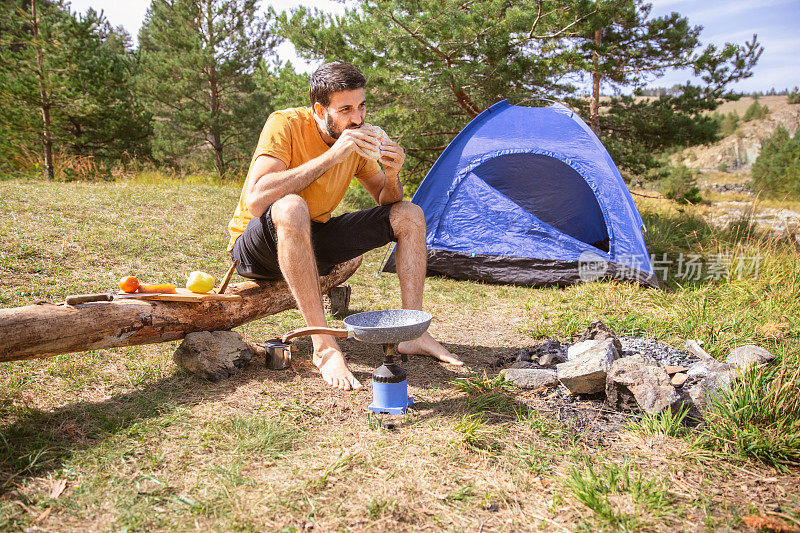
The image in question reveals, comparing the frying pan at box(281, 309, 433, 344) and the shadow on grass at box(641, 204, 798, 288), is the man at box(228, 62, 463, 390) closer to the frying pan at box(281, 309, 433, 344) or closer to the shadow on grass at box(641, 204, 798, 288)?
the frying pan at box(281, 309, 433, 344)

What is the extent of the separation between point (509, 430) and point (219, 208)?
5.22 meters

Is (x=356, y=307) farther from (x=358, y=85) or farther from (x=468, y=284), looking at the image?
(x=358, y=85)

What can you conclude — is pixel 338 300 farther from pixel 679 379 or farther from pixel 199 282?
pixel 679 379

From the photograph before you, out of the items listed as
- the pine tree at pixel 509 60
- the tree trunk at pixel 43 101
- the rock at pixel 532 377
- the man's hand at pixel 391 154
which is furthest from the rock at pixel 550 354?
the tree trunk at pixel 43 101

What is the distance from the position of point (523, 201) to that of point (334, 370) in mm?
3325

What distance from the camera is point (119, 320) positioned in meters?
2.22

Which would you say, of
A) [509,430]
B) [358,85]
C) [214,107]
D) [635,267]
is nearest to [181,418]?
[509,430]

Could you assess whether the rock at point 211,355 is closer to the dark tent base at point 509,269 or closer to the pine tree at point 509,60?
the dark tent base at point 509,269

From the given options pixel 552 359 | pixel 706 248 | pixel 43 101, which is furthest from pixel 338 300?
pixel 43 101

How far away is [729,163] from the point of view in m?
55.2

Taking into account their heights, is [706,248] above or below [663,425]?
above

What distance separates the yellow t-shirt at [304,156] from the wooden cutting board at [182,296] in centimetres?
41

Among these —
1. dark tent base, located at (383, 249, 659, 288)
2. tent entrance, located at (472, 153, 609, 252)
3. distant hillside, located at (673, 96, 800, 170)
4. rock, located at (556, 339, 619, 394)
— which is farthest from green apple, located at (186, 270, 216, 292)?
distant hillside, located at (673, 96, 800, 170)

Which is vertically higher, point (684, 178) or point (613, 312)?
point (684, 178)
